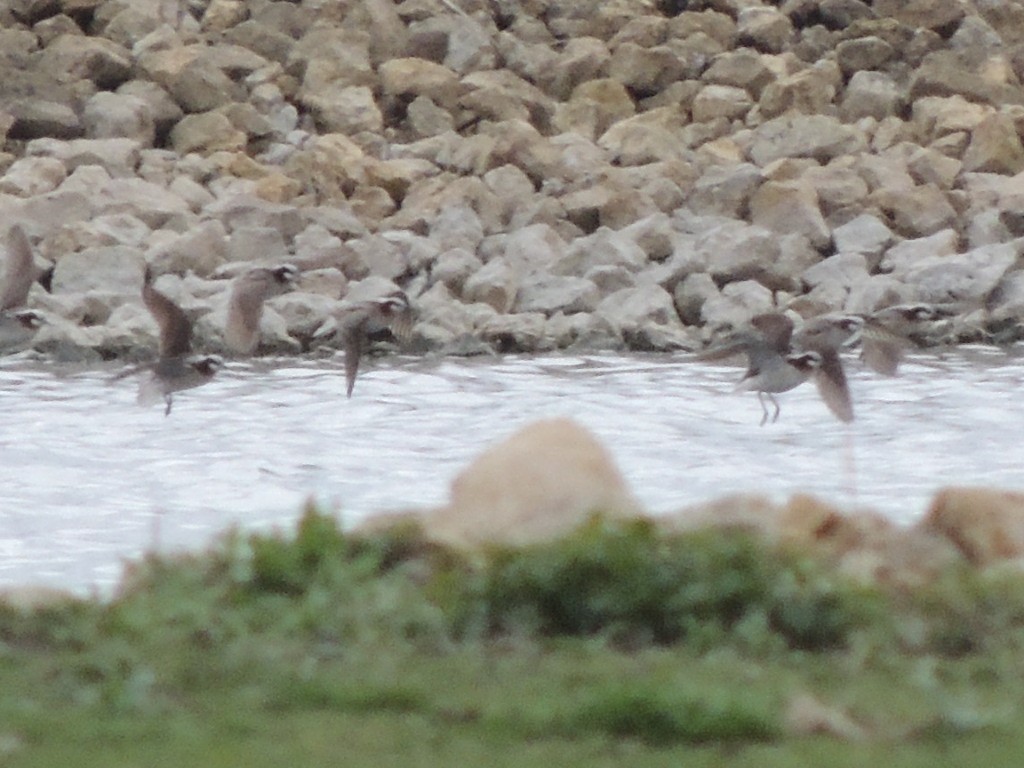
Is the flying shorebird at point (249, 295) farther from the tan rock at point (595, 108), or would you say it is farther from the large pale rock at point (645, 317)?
the tan rock at point (595, 108)

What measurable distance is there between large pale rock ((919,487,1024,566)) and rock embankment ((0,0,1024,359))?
11.7 metres

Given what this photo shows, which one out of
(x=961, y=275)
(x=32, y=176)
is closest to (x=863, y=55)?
(x=961, y=275)

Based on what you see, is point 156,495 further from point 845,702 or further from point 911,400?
point 845,702

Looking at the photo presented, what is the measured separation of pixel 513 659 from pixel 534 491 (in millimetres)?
1249

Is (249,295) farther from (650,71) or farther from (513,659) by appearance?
(650,71)

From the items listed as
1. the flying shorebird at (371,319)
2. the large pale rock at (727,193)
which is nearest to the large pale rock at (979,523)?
the flying shorebird at (371,319)

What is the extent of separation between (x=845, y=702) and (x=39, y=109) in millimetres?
20108

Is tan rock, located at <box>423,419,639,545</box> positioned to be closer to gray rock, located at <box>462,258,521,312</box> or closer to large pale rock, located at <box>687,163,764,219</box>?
gray rock, located at <box>462,258,521,312</box>

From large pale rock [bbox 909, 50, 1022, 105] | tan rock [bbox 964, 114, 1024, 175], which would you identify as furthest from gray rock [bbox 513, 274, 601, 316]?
large pale rock [bbox 909, 50, 1022, 105]

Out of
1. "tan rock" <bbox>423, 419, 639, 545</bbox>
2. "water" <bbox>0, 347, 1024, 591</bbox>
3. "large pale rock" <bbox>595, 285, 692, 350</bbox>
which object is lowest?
"water" <bbox>0, 347, 1024, 591</bbox>

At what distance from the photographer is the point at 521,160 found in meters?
23.5

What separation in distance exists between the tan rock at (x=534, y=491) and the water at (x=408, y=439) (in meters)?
3.38

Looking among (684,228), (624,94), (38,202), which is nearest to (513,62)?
(624,94)

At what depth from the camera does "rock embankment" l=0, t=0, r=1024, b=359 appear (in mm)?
19734
